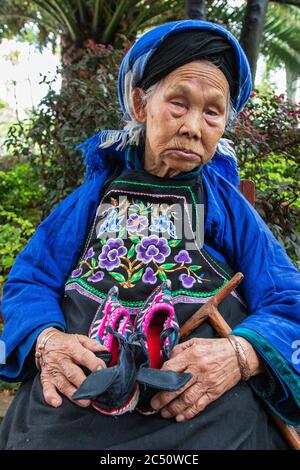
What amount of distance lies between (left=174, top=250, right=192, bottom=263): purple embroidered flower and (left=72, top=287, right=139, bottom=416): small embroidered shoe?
0.84 ft

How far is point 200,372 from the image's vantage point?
1342 millimetres

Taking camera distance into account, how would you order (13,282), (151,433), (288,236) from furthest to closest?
(288,236)
(13,282)
(151,433)

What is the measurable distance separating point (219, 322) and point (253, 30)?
11.9 feet

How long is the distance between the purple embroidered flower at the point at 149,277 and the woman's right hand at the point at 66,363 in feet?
0.90

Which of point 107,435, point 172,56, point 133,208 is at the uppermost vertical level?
point 172,56

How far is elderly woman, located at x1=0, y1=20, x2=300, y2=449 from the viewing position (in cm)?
134

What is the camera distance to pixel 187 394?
1320 mm

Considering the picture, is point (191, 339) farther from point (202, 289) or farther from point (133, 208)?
point (133, 208)

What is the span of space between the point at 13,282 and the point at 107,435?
64 centimetres

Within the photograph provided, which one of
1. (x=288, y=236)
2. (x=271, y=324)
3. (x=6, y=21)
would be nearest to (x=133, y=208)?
(x=271, y=324)

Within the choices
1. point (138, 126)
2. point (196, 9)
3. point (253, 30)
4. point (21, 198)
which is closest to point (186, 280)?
point (138, 126)

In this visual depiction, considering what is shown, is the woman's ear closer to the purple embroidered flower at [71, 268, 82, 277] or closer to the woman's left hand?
the purple embroidered flower at [71, 268, 82, 277]

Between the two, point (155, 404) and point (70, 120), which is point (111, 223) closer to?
point (155, 404)

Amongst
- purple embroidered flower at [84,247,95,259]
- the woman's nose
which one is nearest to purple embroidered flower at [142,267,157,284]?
purple embroidered flower at [84,247,95,259]
